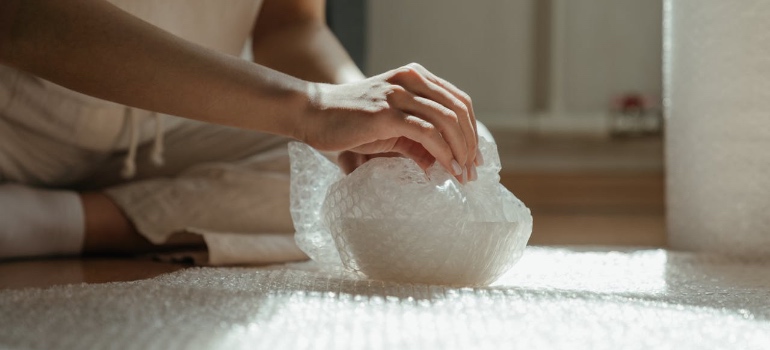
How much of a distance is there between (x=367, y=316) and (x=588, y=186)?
182cm

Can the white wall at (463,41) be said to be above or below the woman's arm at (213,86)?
below

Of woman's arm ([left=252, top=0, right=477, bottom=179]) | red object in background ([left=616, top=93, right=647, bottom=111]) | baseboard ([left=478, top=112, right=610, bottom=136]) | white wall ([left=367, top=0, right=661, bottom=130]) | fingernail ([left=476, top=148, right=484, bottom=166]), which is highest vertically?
Answer: woman's arm ([left=252, top=0, right=477, bottom=179])

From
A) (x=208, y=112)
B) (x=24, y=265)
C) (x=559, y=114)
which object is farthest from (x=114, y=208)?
(x=559, y=114)

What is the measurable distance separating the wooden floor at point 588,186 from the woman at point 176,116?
0.08 meters

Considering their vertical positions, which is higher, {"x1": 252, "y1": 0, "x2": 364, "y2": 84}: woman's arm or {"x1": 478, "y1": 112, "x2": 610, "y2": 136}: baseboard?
{"x1": 252, "y1": 0, "x2": 364, "y2": 84}: woman's arm

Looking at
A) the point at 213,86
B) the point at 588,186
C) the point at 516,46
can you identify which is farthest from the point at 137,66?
the point at 516,46

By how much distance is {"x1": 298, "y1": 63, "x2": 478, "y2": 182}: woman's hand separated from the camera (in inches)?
23.6

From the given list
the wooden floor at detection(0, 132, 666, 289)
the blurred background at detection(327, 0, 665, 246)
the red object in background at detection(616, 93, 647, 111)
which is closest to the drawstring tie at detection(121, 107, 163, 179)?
the wooden floor at detection(0, 132, 666, 289)

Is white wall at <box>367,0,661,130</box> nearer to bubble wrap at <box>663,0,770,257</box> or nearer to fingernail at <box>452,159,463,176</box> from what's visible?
bubble wrap at <box>663,0,770,257</box>

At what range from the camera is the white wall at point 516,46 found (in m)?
2.35

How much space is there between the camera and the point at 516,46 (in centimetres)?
238

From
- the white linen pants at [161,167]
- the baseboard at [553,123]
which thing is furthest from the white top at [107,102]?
the baseboard at [553,123]

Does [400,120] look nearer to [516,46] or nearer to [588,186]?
[588,186]

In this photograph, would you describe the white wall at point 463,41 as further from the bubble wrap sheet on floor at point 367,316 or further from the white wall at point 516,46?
the bubble wrap sheet on floor at point 367,316
